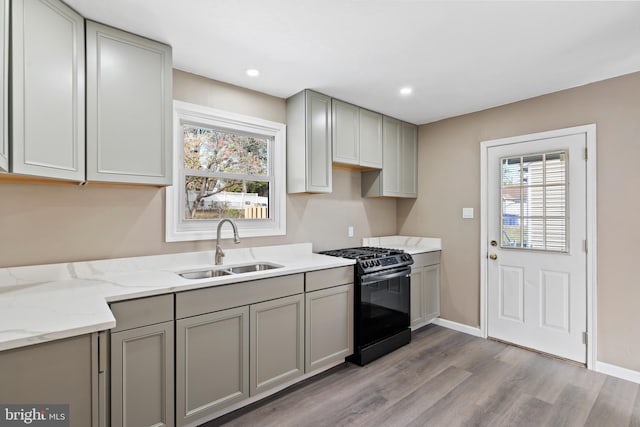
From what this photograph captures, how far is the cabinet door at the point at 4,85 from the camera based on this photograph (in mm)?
1394

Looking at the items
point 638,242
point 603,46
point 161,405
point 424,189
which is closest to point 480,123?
point 424,189

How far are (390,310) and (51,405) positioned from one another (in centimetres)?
254

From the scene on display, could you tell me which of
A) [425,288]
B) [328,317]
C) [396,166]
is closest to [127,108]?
[328,317]

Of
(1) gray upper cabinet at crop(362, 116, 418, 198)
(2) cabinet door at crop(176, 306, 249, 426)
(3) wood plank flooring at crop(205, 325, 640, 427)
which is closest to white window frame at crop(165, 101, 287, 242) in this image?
(2) cabinet door at crop(176, 306, 249, 426)

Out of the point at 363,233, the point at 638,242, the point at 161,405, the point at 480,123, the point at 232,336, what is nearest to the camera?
the point at 161,405

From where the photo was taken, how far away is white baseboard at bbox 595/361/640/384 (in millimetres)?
2541

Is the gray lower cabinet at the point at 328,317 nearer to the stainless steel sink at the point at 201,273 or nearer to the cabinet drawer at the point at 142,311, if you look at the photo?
the stainless steel sink at the point at 201,273

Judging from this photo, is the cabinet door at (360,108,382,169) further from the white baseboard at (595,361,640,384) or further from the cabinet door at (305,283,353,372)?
the white baseboard at (595,361,640,384)

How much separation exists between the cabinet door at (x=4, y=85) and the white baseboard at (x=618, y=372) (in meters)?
4.26

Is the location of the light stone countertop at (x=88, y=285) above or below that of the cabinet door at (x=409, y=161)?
below

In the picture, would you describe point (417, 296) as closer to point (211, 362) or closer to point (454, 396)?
point (454, 396)

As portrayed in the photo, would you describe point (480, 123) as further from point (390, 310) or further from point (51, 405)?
point (51, 405)

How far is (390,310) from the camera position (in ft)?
10.1

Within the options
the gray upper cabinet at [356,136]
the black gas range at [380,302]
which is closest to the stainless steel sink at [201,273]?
the black gas range at [380,302]
